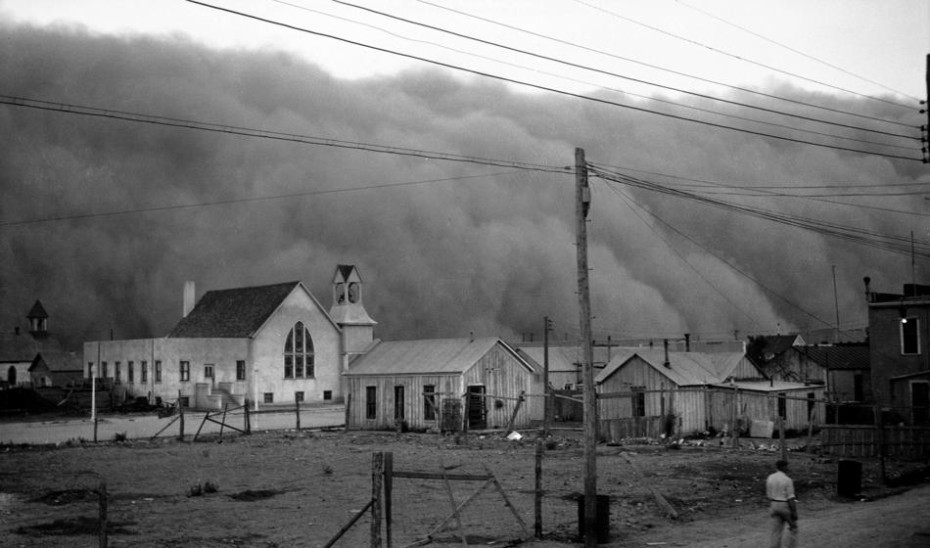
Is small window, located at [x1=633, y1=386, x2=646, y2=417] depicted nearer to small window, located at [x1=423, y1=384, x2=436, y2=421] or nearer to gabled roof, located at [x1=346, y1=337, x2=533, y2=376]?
gabled roof, located at [x1=346, y1=337, x2=533, y2=376]

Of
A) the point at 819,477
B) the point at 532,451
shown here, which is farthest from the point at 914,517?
the point at 532,451

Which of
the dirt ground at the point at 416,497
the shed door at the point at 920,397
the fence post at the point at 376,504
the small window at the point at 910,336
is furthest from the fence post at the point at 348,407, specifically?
the fence post at the point at 376,504

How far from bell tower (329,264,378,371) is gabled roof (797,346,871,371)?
131 feet

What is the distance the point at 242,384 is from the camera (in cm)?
7300

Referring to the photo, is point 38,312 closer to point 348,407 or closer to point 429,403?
point 348,407

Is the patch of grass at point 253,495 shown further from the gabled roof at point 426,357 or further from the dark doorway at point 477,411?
the dark doorway at point 477,411

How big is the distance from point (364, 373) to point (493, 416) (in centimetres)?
791

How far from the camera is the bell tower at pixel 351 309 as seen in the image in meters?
84.4

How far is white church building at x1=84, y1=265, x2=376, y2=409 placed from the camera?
7331 centimetres

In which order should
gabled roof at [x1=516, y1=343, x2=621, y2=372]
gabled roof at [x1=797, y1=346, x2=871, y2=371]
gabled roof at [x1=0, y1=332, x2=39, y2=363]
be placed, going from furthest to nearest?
gabled roof at [x1=0, y1=332, x2=39, y2=363] → gabled roof at [x1=516, y1=343, x2=621, y2=372] → gabled roof at [x1=797, y1=346, x2=871, y2=371]

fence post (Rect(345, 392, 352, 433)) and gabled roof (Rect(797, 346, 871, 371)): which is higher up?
gabled roof (Rect(797, 346, 871, 371))

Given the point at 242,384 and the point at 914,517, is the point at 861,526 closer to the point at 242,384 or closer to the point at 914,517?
the point at 914,517

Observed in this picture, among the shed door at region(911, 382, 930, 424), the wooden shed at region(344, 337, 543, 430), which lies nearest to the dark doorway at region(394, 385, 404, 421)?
the wooden shed at region(344, 337, 543, 430)

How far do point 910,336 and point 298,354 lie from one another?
1958 inches
